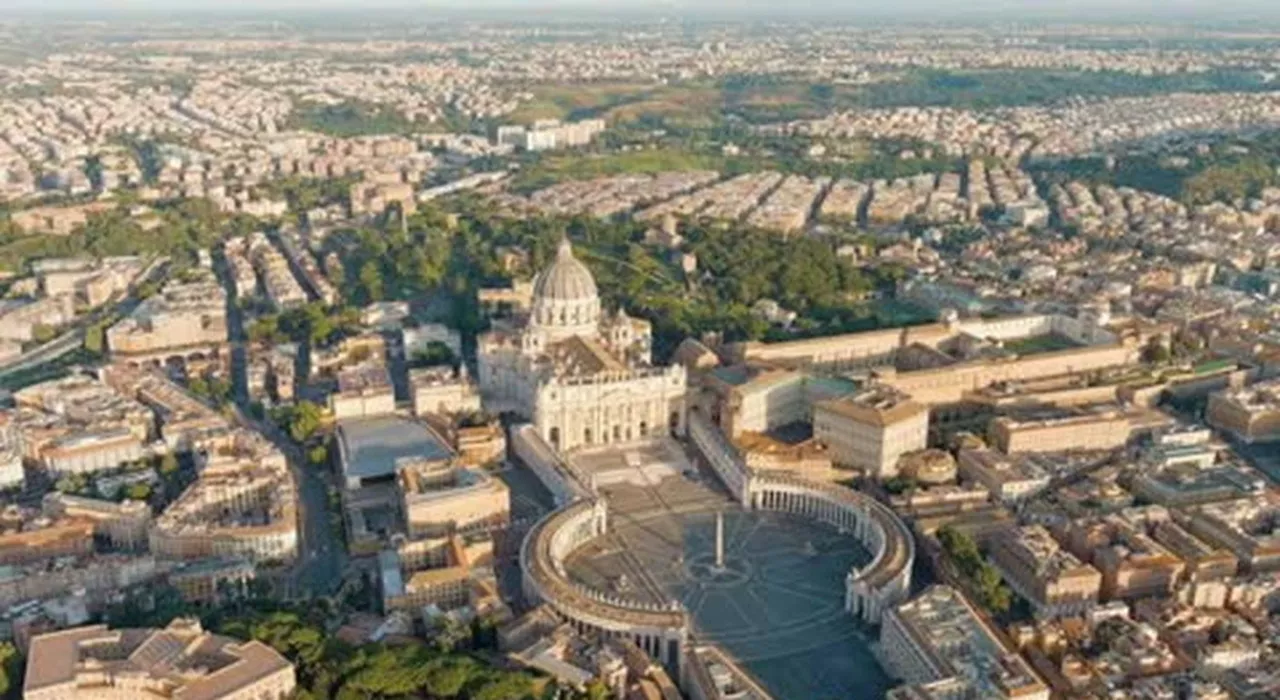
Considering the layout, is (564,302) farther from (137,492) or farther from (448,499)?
(137,492)

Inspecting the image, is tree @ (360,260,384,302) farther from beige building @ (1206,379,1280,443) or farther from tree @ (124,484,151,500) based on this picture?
beige building @ (1206,379,1280,443)

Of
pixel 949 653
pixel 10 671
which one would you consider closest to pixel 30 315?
pixel 10 671

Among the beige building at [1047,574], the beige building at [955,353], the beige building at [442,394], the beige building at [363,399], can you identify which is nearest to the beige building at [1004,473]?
the beige building at [1047,574]

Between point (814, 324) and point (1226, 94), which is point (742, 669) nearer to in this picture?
point (814, 324)

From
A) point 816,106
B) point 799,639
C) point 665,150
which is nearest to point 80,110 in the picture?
point 665,150

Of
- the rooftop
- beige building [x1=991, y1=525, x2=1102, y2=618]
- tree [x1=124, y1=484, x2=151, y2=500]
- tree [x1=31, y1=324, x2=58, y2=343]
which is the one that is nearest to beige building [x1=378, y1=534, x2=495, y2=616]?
the rooftop

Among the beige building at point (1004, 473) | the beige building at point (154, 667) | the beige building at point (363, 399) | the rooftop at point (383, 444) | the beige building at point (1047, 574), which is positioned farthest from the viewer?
the beige building at point (363, 399)

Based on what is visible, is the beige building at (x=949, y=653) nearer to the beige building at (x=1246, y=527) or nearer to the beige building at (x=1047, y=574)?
the beige building at (x=1047, y=574)
